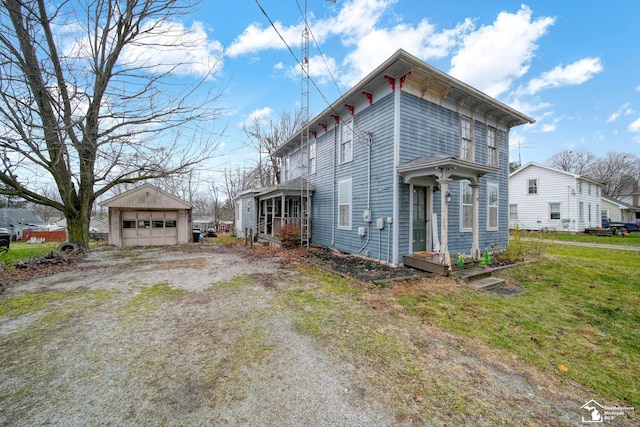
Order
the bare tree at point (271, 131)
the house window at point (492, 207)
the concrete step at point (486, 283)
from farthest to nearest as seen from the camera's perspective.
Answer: the bare tree at point (271, 131) < the house window at point (492, 207) < the concrete step at point (486, 283)

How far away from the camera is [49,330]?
348 centimetres

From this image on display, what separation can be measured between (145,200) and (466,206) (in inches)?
623

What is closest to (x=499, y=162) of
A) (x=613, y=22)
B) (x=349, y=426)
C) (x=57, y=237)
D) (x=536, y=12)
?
(x=536, y=12)

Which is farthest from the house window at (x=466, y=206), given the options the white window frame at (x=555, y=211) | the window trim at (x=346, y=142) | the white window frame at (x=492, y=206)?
the white window frame at (x=555, y=211)

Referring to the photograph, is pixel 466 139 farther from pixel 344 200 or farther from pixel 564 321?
pixel 564 321

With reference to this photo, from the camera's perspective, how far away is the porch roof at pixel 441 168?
19.7ft

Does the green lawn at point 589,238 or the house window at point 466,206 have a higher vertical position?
the house window at point 466,206

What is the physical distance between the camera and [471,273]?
20.4 ft

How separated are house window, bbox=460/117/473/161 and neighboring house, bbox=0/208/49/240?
42.5 metres

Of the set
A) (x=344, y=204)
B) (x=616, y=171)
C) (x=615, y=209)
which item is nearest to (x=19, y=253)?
(x=344, y=204)

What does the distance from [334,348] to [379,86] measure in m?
7.41

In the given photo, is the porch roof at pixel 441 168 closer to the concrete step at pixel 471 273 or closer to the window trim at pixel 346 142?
the concrete step at pixel 471 273

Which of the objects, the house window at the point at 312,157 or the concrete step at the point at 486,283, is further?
the house window at the point at 312,157

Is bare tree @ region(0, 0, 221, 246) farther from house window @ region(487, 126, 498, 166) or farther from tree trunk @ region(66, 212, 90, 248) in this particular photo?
house window @ region(487, 126, 498, 166)
